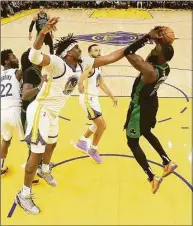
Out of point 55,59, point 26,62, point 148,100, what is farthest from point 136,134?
point 26,62

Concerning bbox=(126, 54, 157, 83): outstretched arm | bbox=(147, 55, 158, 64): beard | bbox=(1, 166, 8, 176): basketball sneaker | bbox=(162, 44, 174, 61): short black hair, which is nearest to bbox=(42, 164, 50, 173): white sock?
bbox=(1, 166, 8, 176): basketball sneaker

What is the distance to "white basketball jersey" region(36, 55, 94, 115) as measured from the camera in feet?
12.5

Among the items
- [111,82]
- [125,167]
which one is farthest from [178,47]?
[125,167]

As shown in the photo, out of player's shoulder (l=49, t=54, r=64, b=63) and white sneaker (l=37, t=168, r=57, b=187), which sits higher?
player's shoulder (l=49, t=54, r=64, b=63)

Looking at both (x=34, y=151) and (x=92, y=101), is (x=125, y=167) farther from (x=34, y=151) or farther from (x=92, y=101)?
(x=34, y=151)

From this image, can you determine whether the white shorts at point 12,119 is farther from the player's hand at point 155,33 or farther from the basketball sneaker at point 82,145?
the player's hand at point 155,33

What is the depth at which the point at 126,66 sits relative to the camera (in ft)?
34.7

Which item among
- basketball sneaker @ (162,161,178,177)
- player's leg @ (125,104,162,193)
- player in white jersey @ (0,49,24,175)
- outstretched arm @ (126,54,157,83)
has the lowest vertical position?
basketball sneaker @ (162,161,178,177)

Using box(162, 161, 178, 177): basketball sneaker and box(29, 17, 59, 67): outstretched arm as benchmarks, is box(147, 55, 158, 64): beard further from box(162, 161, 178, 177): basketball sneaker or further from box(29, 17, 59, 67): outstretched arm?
box(162, 161, 178, 177): basketball sneaker

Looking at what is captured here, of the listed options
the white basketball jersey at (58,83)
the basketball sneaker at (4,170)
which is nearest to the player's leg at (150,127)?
the white basketball jersey at (58,83)

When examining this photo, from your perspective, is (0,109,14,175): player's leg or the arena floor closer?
the arena floor

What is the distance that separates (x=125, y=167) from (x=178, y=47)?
9.26m

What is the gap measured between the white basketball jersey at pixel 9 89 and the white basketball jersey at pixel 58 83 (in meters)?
0.42

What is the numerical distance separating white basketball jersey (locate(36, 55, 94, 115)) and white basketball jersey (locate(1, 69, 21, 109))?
0.42 metres
